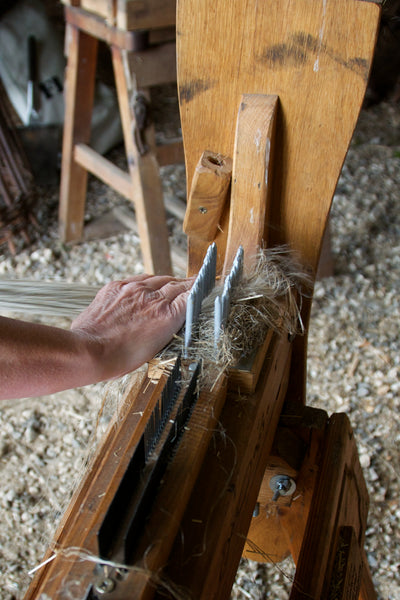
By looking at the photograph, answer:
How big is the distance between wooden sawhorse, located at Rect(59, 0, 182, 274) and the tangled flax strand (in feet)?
3.97

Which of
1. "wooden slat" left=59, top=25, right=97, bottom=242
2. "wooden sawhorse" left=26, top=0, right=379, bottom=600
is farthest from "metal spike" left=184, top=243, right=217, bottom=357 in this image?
"wooden slat" left=59, top=25, right=97, bottom=242

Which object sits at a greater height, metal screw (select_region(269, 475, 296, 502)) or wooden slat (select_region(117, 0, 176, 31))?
wooden slat (select_region(117, 0, 176, 31))

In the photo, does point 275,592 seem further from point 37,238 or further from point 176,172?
point 176,172

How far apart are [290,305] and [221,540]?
511 mm

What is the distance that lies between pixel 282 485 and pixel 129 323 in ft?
1.53

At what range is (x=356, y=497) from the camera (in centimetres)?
112

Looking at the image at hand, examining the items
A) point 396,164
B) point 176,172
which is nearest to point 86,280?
point 176,172

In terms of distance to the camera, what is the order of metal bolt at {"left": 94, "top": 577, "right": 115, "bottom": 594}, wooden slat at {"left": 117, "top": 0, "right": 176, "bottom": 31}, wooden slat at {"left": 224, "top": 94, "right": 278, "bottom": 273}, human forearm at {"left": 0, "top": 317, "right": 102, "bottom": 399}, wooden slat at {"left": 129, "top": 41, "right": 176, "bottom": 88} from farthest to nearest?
wooden slat at {"left": 129, "top": 41, "right": 176, "bottom": 88}
wooden slat at {"left": 117, "top": 0, "right": 176, "bottom": 31}
wooden slat at {"left": 224, "top": 94, "right": 278, "bottom": 273}
human forearm at {"left": 0, "top": 317, "right": 102, "bottom": 399}
metal bolt at {"left": 94, "top": 577, "right": 115, "bottom": 594}

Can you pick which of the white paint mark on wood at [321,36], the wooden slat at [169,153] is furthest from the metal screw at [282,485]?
the wooden slat at [169,153]

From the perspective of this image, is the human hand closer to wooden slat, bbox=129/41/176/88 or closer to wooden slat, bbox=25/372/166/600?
wooden slat, bbox=25/372/166/600

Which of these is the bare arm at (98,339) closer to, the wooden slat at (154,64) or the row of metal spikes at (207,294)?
the row of metal spikes at (207,294)

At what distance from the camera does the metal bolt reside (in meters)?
0.61

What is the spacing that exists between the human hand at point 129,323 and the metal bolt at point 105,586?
29 cm

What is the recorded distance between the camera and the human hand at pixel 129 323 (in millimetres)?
854
